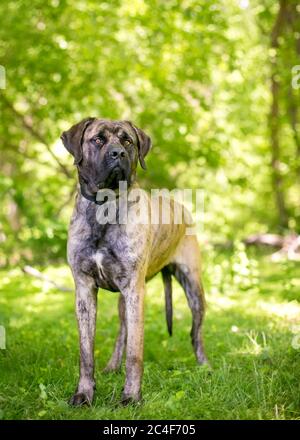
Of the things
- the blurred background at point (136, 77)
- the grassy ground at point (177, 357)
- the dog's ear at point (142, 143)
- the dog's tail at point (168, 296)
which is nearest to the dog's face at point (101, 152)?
the dog's ear at point (142, 143)

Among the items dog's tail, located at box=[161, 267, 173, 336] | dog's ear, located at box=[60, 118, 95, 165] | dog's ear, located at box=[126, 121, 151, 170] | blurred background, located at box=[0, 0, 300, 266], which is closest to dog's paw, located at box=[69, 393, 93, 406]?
dog's tail, located at box=[161, 267, 173, 336]

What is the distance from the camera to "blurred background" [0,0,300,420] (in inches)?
167

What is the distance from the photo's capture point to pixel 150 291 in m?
8.96

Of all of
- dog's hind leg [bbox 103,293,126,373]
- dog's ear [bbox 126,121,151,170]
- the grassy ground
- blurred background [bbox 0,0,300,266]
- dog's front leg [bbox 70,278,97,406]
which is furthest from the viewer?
blurred background [bbox 0,0,300,266]

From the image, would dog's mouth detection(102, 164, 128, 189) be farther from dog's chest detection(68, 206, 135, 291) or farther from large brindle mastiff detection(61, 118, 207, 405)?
dog's chest detection(68, 206, 135, 291)

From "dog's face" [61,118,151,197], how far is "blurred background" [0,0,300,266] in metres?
4.71

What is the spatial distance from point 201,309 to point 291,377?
1327 mm

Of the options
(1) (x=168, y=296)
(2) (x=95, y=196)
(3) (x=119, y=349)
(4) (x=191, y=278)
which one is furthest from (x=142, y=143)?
(3) (x=119, y=349)

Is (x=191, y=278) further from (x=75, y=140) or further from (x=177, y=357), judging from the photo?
(x=75, y=140)

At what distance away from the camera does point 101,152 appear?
4.11 m

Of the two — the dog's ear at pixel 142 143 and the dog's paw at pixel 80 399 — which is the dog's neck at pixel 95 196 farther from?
the dog's paw at pixel 80 399

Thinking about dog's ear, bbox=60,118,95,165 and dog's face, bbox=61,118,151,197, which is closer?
dog's face, bbox=61,118,151,197

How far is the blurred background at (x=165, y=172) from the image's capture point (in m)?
4.23

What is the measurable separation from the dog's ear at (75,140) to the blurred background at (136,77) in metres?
4.70
